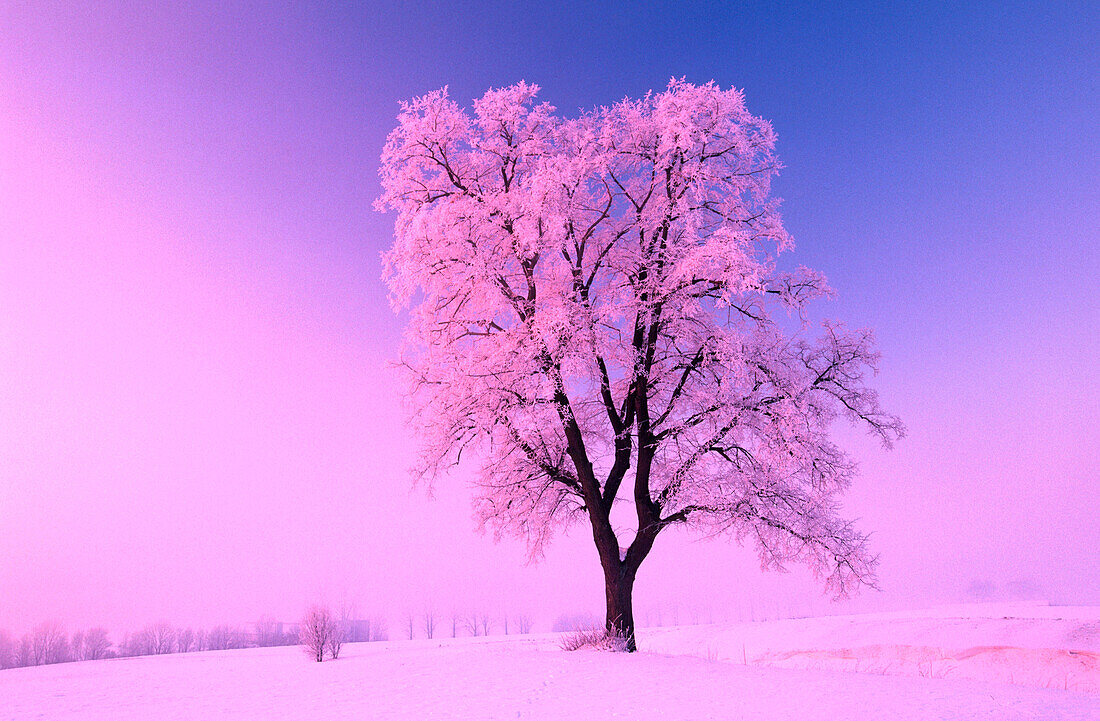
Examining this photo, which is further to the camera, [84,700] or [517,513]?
[517,513]

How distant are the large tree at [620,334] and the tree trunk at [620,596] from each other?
0.03 m

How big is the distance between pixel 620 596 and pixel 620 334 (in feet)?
15.9

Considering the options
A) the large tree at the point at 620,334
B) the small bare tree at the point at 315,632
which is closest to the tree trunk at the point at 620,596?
the large tree at the point at 620,334

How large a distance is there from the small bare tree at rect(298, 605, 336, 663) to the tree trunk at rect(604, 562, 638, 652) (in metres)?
17.4

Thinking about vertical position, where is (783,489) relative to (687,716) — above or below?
above

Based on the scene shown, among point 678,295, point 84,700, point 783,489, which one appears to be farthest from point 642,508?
point 84,700

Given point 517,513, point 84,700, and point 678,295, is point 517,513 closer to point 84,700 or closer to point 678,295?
point 678,295

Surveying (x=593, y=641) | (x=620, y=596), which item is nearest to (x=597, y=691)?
(x=593, y=641)

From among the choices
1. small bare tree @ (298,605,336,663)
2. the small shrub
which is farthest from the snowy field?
small bare tree @ (298,605,336,663)

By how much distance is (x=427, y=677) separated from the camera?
775cm

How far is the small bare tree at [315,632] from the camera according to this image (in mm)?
24281

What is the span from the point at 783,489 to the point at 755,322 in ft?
10.7

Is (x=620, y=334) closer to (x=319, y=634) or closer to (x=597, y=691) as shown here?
(x=597, y=691)

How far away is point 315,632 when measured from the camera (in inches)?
959
